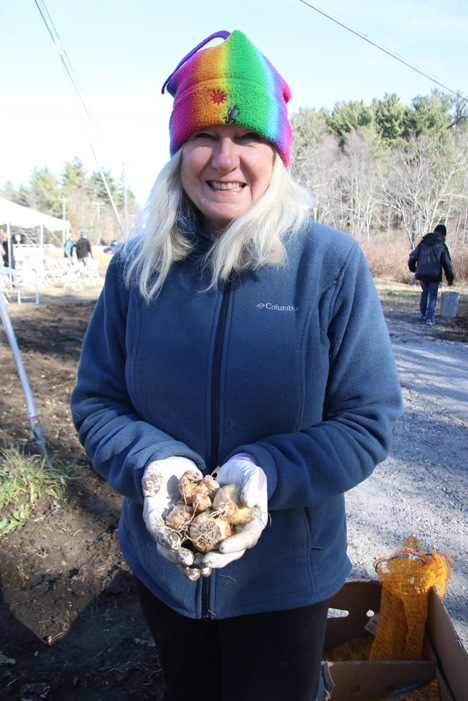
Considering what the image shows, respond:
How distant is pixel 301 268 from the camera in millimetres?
1240

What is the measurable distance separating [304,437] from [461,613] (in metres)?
1.95

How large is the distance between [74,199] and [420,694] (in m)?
71.1

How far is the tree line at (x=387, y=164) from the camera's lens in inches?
1160

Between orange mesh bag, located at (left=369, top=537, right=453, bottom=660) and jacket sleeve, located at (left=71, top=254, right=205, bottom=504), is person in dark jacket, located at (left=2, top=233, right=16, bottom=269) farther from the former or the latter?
orange mesh bag, located at (left=369, top=537, right=453, bottom=660)

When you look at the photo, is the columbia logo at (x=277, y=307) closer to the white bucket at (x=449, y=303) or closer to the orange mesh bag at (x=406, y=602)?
the orange mesh bag at (x=406, y=602)

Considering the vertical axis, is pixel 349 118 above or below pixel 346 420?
above

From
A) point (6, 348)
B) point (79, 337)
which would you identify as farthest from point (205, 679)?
point (79, 337)

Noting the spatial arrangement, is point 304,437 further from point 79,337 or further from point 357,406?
point 79,337

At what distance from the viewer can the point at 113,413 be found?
1.30 metres

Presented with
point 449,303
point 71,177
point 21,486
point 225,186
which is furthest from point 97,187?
point 225,186

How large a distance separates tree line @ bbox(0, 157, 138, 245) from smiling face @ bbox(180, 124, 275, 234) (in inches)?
2169

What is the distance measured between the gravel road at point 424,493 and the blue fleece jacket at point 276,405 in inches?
65.3

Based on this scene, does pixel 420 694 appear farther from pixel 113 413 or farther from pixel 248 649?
pixel 113 413

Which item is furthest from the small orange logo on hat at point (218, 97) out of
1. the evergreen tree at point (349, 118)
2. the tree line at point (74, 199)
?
the tree line at point (74, 199)
